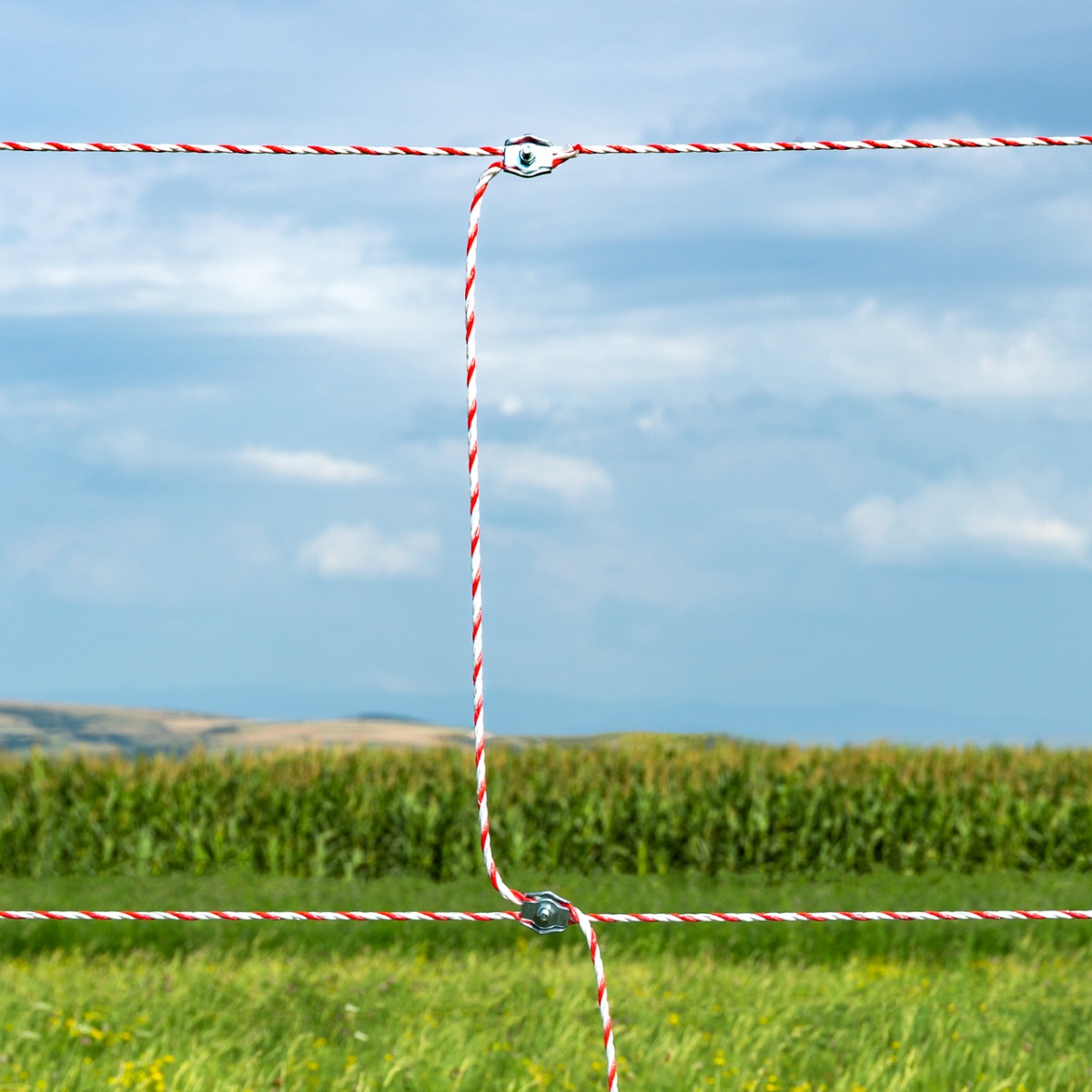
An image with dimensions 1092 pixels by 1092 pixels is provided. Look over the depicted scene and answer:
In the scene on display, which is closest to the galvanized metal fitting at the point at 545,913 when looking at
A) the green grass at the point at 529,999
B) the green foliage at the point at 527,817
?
the green grass at the point at 529,999

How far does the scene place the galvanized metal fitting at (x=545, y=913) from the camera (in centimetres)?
309

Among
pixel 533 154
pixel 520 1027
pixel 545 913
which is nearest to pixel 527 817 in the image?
pixel 520 1027

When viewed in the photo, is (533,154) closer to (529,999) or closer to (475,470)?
(475,470)

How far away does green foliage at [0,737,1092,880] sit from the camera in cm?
1216

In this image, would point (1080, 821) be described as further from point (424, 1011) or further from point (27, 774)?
point (27, 774)

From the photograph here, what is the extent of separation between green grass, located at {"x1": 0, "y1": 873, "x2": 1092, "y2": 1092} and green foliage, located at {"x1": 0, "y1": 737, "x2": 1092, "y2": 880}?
218 centimetres

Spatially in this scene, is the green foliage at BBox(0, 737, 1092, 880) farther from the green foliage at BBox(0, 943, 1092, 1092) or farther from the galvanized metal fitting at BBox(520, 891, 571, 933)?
the galvanized metal fitting at BBox(520, 891, 571, 933)

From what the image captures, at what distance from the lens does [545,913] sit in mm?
3098

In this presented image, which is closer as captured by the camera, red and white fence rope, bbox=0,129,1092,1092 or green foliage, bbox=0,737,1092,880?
red and white fence rope, bbox=0,129,1092,1092

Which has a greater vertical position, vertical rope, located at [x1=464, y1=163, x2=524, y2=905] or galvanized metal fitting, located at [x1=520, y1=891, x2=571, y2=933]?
vertical rope, located at [x1=464, y1=163, x2=524, y2=905]

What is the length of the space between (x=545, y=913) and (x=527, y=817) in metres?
9.35

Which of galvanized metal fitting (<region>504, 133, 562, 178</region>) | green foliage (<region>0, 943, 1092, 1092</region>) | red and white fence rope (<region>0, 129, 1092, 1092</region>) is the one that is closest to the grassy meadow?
green foliage (<region>0, 943, 1092, 1092</region>)

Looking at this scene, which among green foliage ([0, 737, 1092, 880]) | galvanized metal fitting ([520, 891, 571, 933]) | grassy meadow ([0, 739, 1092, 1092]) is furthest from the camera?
green foliage ([0, 737, 1092, 880])

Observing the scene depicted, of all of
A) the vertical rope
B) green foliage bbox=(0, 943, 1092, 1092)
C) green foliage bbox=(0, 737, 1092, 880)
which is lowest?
green foliage bbox=(0, 943, 1092, 1092)
